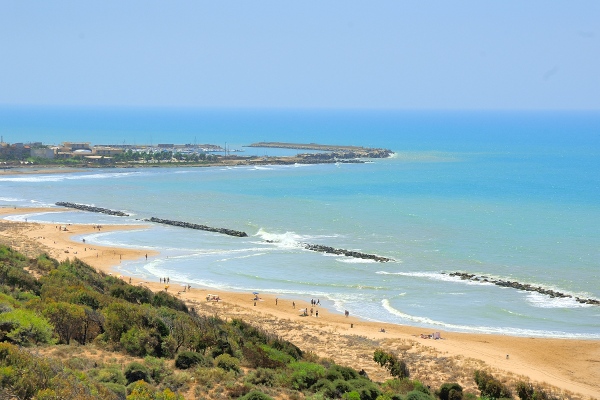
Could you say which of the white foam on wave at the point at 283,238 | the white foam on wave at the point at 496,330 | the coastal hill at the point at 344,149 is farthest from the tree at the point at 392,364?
the coastal hill at the point at 344,149

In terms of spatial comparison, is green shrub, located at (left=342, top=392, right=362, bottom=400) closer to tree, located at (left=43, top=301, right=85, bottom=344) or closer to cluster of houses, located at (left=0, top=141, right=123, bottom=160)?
tree, located at (left=43, top=301, right=85, bottom=344)

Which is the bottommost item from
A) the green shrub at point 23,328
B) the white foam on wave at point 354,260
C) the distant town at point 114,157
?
the white foam on wave at point 354,260

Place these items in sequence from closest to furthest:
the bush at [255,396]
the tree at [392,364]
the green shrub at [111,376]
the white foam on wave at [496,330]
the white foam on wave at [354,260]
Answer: the bush at [255,396] → the green shrub at [111,376] → the tree at [392,364] → the white foam on wave at [496,330] → the white foam on wave at [354,260]

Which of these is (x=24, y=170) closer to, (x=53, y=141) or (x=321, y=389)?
(x=53, y=141)

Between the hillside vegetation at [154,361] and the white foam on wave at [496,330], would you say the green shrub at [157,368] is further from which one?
the white foam on wave at [496,330]

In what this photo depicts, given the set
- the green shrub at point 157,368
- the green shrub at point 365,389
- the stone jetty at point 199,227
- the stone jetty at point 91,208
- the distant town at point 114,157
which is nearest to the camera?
the green shrub at point 157,368

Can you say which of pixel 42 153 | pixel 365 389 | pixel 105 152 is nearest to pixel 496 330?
pixel 365 389

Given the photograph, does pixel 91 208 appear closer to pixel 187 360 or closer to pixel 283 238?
pixel 283 238
